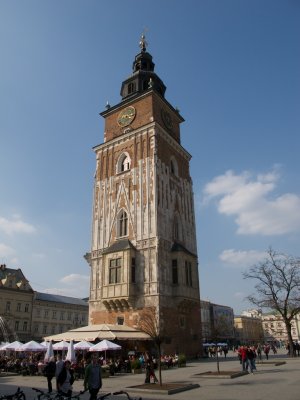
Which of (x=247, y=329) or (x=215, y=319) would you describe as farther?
(x=247, y=329)

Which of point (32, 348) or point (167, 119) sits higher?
point (167, 119)

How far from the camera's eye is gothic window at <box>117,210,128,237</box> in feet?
125

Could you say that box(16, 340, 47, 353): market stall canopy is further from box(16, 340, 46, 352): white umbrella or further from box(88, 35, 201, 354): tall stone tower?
box(88, 35, 201, 354): tall stone tower

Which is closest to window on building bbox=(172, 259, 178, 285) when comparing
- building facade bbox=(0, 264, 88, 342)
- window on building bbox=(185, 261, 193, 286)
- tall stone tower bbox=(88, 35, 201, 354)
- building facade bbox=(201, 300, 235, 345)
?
tall stone tower bbox=(88, 35, 201, 354)

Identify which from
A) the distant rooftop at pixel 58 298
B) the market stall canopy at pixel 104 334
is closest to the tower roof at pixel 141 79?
the market stall canopy at pixel 104 334

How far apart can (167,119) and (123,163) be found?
833cm

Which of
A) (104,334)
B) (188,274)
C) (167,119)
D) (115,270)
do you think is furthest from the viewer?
(167,119)

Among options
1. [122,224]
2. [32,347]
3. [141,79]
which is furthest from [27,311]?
[141,79]

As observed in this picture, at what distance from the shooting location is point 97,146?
4441 centimetres

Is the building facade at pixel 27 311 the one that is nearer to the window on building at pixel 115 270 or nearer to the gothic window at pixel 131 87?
the window on building at pixel 115 270

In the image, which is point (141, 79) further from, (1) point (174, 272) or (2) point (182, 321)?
(2) point (182, 321)

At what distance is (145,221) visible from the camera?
3656cm

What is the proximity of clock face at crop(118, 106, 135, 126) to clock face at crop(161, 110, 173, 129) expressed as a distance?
3674 mm

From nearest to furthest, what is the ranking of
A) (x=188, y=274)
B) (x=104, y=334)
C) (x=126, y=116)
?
1. (x=104, y=334)
2. (x=188, y=274)
3. (x=126, y=116)
